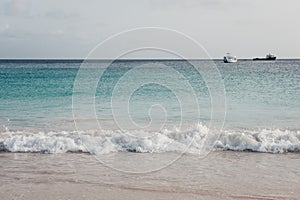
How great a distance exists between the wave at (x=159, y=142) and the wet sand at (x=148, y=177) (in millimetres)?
708

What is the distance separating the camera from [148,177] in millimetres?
9977

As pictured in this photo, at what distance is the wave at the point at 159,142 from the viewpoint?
13.5m

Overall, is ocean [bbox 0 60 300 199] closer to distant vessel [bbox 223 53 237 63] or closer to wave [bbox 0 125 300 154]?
wave [bbox 0 125 300 154]

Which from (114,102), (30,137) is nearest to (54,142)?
(30,137)

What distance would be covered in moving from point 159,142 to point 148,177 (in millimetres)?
3988

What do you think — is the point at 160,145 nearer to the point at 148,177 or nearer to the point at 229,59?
the point at 148,177

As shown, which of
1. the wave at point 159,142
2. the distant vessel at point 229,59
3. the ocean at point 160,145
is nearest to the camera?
the ocean at point 160,145

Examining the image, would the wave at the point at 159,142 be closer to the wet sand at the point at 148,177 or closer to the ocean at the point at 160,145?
the ocean at the point at 160,145

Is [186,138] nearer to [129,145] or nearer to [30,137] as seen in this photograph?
[129,145]

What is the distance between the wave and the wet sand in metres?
0.71

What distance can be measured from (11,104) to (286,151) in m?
18.0

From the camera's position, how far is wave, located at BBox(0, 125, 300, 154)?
44.3ft

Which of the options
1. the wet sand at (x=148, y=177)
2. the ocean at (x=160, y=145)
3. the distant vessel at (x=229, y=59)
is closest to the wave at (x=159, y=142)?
the ocean at (x=160, y=145)

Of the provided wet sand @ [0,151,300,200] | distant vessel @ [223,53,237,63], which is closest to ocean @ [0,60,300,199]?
wet sand @ [0,151,300,200]
